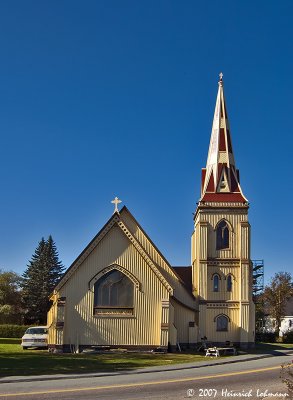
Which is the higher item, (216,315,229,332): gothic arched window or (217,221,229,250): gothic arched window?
(217,221,229,250): gothic arched window

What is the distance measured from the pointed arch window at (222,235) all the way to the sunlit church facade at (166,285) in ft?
0.24

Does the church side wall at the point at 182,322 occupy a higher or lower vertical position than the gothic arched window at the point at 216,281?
lower

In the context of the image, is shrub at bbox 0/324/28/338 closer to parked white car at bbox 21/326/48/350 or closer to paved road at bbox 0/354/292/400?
parked white car at bbox 21/326/48/350

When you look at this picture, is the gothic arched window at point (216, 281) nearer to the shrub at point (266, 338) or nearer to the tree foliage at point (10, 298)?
the shrub at point (266, 338)

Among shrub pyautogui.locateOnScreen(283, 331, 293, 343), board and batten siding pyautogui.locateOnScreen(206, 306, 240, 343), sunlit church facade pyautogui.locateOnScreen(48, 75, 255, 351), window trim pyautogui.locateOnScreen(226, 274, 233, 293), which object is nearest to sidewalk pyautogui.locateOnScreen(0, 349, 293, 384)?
sunlit church facade pyautogui.locateOnScreen(48, 75, 255, 351)

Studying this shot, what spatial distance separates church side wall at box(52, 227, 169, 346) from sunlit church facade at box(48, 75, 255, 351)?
6 centimetres

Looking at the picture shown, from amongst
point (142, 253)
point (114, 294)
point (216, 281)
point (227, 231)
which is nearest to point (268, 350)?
point (216, 281)

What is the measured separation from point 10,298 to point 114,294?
1695 inches

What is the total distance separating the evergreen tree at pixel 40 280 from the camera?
2675 inches

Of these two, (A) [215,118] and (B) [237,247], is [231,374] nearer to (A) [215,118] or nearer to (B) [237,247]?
(B) [237,247]

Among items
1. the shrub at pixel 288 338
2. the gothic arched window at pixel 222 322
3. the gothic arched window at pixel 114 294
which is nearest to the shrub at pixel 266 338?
the shrub at pixel 288 338

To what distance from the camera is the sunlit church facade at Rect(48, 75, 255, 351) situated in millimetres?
37094

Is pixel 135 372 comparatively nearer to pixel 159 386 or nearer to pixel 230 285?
pixel 159 386

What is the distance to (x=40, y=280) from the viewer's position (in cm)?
7044
